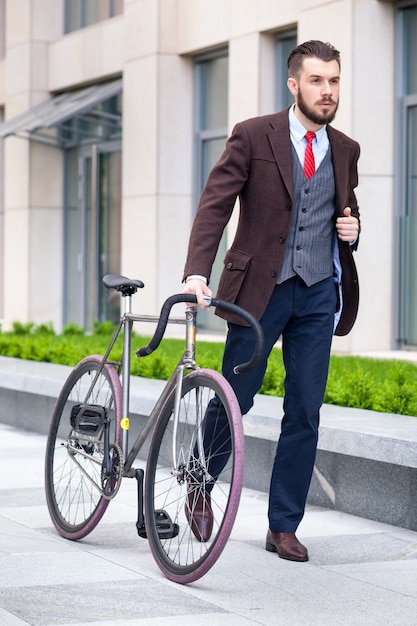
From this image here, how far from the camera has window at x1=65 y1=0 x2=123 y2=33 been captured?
19.9 meters

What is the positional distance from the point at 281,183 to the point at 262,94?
1041 centimetres

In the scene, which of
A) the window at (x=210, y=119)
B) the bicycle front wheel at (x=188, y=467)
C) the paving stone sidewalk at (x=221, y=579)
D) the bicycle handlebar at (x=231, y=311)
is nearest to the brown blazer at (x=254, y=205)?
the bicycle handlebar at (x=231, y=311)

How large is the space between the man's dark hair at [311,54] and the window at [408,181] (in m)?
8.64

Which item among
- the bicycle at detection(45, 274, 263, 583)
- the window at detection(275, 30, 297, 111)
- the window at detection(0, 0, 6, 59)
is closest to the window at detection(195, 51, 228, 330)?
the window at detection(275, 30, 297, 111)

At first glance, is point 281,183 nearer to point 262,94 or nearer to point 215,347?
point 215,347

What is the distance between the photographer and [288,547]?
514 cm

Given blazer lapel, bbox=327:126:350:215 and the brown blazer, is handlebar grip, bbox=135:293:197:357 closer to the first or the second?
the brown blazer

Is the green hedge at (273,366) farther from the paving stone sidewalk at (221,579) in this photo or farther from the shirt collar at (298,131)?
the shirt collar at (298,131)

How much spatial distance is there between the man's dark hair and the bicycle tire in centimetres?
148

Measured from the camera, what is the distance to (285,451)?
5215 millimetres

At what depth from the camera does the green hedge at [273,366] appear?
7035 millimetres

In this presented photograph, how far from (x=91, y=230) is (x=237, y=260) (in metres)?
16.1

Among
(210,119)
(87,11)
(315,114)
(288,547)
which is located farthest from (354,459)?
(87,11)

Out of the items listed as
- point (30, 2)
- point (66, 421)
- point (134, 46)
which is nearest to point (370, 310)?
point (134, 46)
